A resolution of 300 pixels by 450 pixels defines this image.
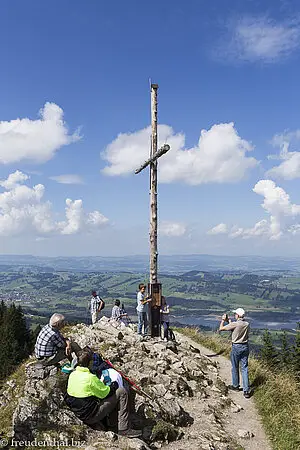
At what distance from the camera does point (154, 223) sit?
14867 mm

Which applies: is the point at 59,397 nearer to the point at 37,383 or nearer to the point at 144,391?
the point at 37,383

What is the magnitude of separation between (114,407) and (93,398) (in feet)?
2.10

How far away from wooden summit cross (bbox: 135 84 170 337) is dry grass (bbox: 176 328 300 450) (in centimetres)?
425

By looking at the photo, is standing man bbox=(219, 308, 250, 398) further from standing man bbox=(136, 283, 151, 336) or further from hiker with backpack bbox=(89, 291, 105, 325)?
hiker with backpack bbox=(89, 291, 105, 325)

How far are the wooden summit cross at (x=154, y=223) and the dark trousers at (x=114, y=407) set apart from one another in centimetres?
677

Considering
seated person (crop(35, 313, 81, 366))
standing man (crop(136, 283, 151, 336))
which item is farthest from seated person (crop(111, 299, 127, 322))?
seated person (crop(35, 313, 81, 366))

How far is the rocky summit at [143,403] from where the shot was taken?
722 cm

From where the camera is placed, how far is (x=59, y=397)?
7754mm

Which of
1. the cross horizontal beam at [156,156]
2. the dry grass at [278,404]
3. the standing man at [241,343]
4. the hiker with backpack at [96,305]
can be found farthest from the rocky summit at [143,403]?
the cross horizontal beam at [156,156]

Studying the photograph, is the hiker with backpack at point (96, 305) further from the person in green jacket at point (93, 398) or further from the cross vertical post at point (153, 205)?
the person in green jacket at point (93, 398)

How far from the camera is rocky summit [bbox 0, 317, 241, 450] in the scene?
23.7 feet

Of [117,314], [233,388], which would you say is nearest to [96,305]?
[117,314]

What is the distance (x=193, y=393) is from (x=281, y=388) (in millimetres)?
2968

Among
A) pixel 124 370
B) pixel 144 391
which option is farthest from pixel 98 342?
pixel 144 391
